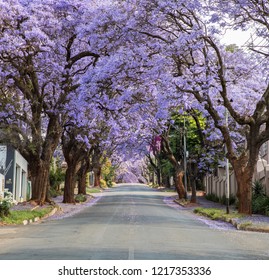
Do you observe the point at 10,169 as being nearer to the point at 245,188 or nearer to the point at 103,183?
the point at 245,188

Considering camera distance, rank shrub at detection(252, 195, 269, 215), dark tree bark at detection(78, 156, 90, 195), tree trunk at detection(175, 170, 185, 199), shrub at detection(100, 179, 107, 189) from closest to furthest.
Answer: shrub at detection(252, 195, 269, 215) → tree trunk at detection(175, 170, 185, 199) → dark tree bark at detection(78, 156, 90, 195) → shrub at detection(100, 179, 107, 189)

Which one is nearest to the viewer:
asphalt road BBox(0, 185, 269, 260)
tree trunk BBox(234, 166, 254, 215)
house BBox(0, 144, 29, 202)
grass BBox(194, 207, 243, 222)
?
asphalt road BBox(0, 185, 269, 260)

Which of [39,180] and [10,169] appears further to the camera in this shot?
[10,169]

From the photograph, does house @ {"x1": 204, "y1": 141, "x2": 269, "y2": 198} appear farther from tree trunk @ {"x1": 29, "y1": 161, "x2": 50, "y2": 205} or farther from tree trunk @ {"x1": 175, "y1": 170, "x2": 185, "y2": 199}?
tree trunk @ {"x1": 29, "y1": 161, "x2": 50, "y2": 205}

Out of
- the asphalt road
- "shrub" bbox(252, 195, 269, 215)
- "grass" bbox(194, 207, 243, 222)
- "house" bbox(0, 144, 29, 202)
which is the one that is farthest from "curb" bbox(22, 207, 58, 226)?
"shrub" bbox(252, 195, 269, 215)

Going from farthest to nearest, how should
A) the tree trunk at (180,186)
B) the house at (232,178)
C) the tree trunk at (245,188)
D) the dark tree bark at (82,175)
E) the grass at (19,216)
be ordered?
the dark tree bark at (82,175) → the tree trunk at (180,186) → the house at (232,178) → the tree trunk at (245,188) → the grass at (19,216)

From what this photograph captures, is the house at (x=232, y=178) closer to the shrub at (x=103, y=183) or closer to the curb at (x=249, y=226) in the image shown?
the curb at (x=249, y=226)

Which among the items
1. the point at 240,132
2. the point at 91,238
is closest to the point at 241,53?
the point at 240,132

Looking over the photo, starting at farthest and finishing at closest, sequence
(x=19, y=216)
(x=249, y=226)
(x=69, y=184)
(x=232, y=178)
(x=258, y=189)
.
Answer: (x=69, y=184)
(x=232, y=178)
(x=258, y=189)
(x=19, y=216)
(x=249, y=226)

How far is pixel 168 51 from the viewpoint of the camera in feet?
63.5

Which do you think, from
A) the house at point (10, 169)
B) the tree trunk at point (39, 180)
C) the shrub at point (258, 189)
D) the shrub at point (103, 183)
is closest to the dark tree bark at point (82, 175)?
the house at point (10, 169)

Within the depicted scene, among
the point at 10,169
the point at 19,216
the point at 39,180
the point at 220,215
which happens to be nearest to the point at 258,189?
the point at 220,215

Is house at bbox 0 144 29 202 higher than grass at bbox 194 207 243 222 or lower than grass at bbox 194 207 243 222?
higher

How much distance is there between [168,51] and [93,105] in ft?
20.9
